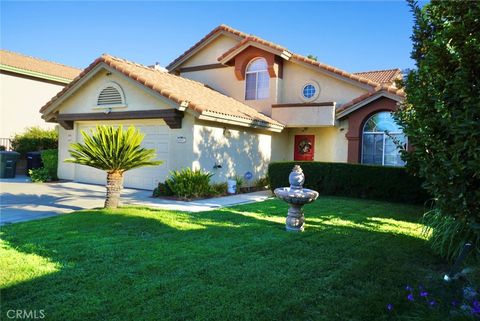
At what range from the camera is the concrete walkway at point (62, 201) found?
9.59 meters

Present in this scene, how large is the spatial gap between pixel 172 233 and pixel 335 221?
3.96m

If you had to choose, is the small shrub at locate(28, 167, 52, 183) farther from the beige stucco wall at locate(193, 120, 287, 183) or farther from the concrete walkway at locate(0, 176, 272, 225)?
the beige stucco wall at locate(193, 120, 287, 183)

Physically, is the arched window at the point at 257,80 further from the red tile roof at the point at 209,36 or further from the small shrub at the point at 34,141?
the small shrub at the point at 34,141

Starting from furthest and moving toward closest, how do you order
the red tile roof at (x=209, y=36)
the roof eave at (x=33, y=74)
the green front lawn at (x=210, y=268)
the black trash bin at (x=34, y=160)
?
1. the roof eave at (x=33, y=74)
2. the red tile roof at (x=209, y=36)
3. the black trash bin at (x=34, y=160)
4. the green front lawn at (x=210, y=268)

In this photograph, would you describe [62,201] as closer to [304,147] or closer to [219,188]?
[219,188]

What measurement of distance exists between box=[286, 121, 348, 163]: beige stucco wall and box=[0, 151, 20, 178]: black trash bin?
1398 cm

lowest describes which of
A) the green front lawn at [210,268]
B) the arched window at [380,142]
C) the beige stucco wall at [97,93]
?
the green front lawn at [210,268]

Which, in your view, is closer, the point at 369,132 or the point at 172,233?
the point at 172,233

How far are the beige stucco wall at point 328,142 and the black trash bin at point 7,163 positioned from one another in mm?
13981

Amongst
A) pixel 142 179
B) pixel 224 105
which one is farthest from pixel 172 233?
pixel 224 105

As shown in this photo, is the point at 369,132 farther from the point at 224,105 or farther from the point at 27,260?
the point at 27,260

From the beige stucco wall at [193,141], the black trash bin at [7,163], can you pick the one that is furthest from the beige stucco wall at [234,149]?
the black trash bin at [7,163]

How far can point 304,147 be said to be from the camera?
19000mm

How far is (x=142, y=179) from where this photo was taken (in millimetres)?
15172
